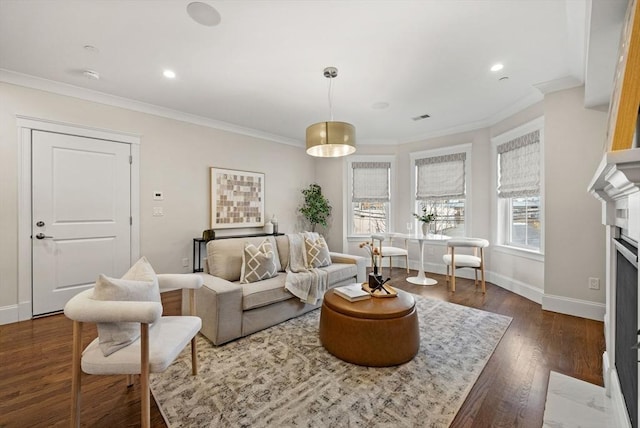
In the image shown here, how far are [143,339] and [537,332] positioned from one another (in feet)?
11.0

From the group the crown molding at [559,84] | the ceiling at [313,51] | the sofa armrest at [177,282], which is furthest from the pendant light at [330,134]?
the crown molding at [559,84]

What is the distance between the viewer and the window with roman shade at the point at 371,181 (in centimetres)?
567

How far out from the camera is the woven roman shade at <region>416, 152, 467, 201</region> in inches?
191

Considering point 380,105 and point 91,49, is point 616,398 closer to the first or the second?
point 380,105

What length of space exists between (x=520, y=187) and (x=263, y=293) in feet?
12.6

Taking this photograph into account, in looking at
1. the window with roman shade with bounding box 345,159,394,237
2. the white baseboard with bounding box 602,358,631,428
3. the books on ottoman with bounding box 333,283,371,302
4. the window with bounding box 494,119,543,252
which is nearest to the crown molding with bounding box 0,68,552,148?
the window with bounding box 494,119,543,252

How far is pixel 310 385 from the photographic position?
1.87 metres

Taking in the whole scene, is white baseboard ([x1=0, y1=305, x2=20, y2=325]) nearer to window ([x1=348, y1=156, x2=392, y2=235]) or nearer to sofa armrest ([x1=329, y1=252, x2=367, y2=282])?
sofa armrest ([x1=329, y1=252, x2=367, y2=282])

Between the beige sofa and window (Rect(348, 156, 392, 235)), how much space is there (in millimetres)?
2528

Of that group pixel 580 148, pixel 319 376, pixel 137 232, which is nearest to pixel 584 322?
pixel 580 148

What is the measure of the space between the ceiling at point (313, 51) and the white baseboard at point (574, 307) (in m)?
2.17

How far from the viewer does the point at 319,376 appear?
196 cm

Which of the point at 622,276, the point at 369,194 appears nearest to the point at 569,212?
the point at 622,276

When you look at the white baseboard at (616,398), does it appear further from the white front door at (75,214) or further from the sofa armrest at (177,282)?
the white front door at (75,214)
